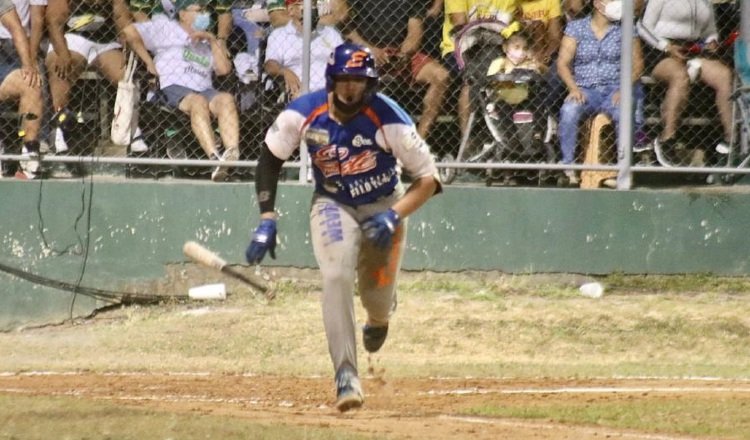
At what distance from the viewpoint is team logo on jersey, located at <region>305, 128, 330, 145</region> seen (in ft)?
26.3

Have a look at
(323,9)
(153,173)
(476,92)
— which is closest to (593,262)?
(476,92)

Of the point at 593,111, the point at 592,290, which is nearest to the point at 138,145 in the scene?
the point at 593,111

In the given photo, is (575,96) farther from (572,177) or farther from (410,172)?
(410,172)

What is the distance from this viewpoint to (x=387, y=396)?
9.14 m

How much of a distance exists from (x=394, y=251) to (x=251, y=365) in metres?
3.04

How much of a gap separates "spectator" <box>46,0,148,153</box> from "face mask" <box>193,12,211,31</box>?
62 centimetres

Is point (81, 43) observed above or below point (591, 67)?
below

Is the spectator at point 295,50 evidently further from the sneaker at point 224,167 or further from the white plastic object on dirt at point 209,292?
the white plastic object on dirt at point 209,292

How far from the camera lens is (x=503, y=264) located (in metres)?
13.0

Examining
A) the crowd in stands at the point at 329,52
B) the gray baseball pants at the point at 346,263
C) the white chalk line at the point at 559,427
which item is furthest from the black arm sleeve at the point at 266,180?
the crowd in stands at the point at 329,52

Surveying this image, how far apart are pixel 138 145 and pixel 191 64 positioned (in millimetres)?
923

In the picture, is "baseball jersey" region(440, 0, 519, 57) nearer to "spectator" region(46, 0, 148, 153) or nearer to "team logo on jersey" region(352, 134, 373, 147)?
"spectator" region(46, 0, 148, 153)

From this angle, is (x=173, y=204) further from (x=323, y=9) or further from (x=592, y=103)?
(x=592, y=103)

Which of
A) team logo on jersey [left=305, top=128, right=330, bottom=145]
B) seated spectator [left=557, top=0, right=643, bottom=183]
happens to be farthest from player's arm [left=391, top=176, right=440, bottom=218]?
seated spectator [left=557, top=0, right=643, bottom=183]
